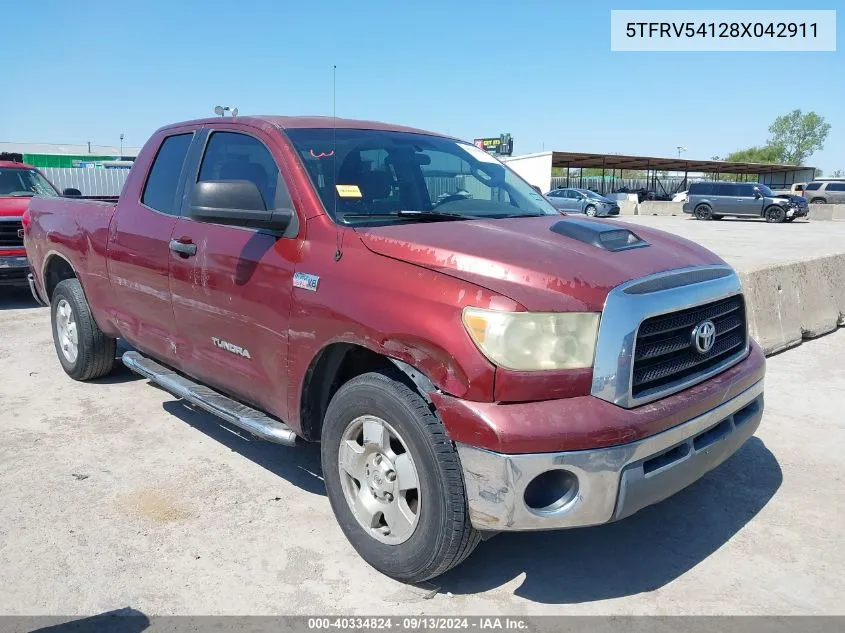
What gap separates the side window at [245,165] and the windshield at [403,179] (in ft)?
0.59

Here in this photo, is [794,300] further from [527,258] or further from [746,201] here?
[746,201]

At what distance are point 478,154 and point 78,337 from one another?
3.51 meters

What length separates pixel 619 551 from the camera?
3.26 meters

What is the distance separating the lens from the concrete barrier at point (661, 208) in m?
38.7

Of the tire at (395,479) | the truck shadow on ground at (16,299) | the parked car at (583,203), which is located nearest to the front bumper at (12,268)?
the truck shadow on ground at (16,299)

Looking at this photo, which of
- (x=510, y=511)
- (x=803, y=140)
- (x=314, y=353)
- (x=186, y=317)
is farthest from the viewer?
(x=803, y=140)

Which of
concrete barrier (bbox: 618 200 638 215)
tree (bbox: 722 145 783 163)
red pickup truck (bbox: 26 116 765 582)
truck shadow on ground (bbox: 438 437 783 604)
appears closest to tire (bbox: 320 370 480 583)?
red pickup truck (bbox: 26 116 765 582)

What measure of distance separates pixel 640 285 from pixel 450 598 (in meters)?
1.51

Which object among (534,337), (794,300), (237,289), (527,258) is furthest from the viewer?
(794,300)

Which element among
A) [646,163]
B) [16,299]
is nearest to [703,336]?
[16,299]

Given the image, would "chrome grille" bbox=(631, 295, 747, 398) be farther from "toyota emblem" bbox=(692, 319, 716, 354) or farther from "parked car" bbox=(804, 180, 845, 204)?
"parked car" bbox=(804, 180, 845, 204)

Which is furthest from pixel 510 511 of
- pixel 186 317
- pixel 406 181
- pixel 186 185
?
pixel 186 185

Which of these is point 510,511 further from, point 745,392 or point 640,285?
point 745,392

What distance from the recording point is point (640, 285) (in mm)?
2688
